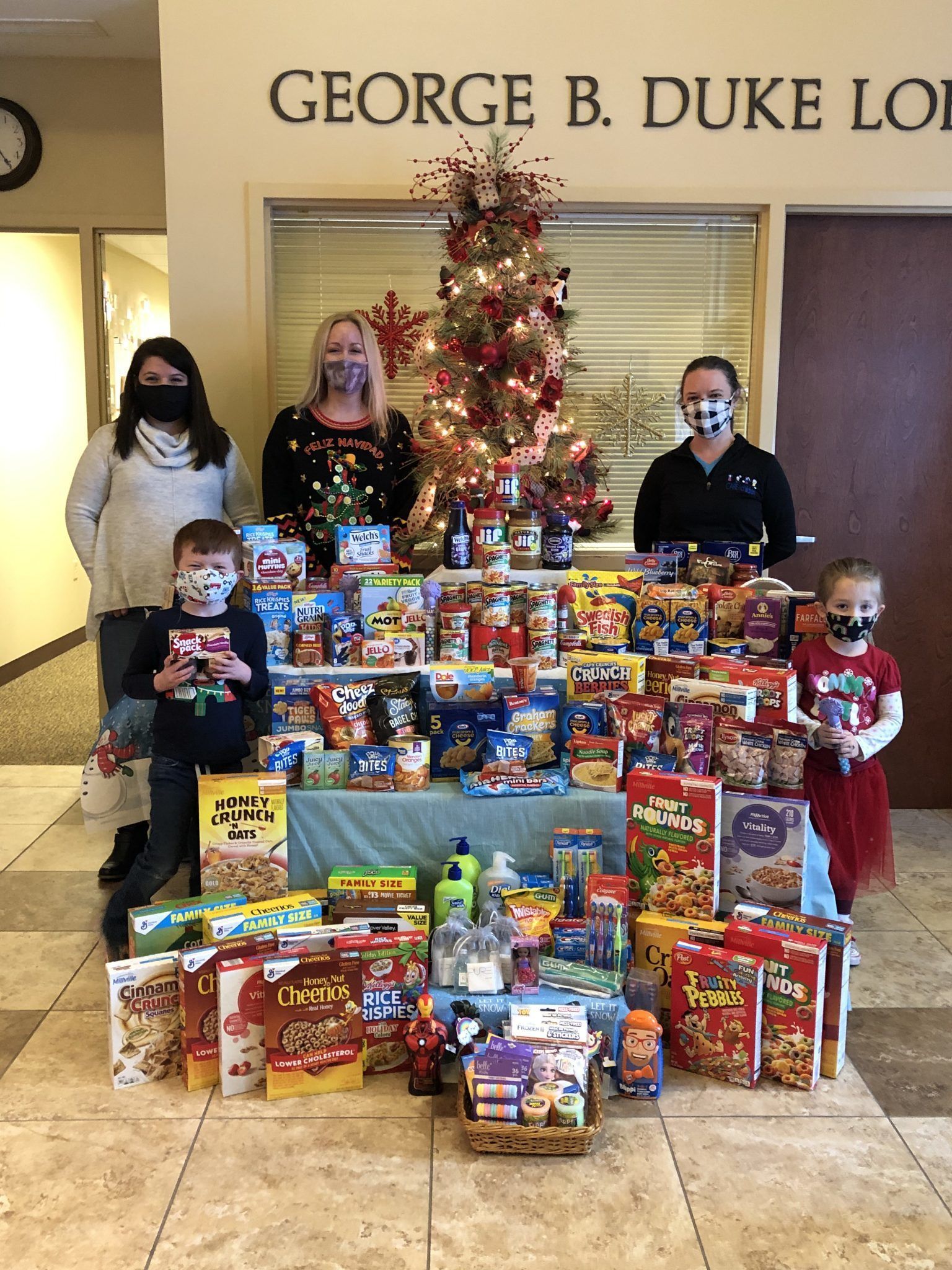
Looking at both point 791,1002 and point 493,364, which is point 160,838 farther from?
point 493,364

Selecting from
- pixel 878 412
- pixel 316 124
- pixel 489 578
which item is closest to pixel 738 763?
pixel 489 578

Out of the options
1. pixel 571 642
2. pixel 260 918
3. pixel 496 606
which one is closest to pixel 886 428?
pixel 571 642

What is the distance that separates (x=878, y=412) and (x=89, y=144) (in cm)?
398

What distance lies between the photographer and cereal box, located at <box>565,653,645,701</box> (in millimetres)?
3008

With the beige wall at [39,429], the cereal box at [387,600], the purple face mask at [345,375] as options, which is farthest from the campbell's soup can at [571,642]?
A: the beige wall at [39,429]

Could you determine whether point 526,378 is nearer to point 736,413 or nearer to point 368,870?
point 736,413

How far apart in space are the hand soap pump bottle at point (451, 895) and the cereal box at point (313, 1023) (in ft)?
1.18

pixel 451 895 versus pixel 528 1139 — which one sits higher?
pixel 451 895

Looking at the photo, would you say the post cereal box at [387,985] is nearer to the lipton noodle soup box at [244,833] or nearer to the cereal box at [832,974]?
the lipton noodle soup box at [244,833]

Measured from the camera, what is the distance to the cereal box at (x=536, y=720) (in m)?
2.96

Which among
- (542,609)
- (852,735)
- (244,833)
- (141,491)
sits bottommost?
(244,833)

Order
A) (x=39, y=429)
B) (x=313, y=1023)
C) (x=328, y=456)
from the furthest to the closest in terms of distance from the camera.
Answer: (x=39, y=429)
(x=328, y=456)
(x=313, y=1023)

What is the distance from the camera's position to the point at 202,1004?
7.84 ft

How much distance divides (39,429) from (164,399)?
4.25m
